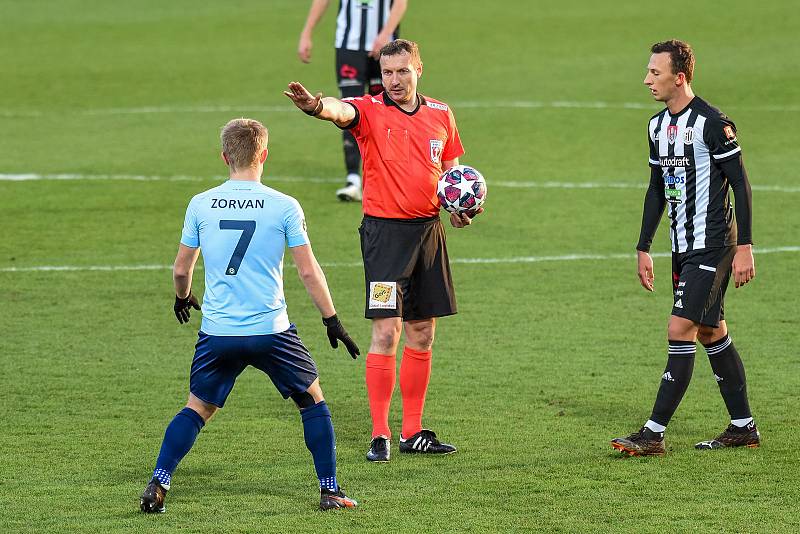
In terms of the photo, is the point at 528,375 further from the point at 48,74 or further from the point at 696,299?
the point at 48,74

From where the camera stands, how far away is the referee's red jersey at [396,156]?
Answer: 23.9 feet

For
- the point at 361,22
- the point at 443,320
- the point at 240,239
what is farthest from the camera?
the point at 361,22

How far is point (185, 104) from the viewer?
70.0ft

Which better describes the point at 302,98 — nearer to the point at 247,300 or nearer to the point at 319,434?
the point at 247,300

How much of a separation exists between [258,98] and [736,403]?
15.5 metres

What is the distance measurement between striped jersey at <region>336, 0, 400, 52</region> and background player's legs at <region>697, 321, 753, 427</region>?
25.5 feet

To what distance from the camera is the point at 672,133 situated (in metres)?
7.14

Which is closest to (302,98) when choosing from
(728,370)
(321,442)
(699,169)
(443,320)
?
(321,442)

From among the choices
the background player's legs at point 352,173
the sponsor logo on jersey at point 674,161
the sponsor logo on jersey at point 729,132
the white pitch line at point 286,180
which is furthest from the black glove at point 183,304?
the white pitch line at point 286,180

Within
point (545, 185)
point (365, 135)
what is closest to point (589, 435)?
point (365, 135)

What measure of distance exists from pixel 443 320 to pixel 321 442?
4250mm

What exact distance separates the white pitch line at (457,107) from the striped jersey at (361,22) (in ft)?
19.4

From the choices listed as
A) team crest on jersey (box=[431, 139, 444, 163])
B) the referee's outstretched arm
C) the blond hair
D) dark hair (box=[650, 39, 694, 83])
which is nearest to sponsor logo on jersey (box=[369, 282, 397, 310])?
team crest on jersey (box=[431, 139, 444, 163])

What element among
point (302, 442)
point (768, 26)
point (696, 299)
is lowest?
point (302, 442)
